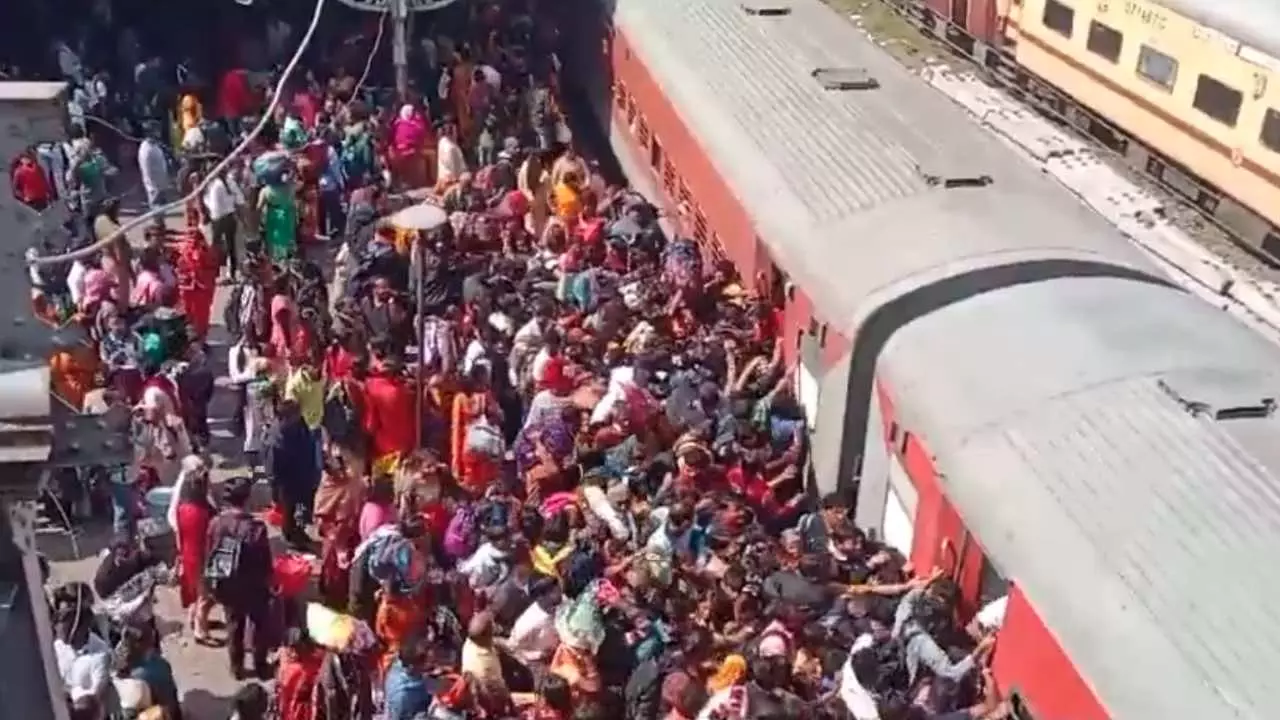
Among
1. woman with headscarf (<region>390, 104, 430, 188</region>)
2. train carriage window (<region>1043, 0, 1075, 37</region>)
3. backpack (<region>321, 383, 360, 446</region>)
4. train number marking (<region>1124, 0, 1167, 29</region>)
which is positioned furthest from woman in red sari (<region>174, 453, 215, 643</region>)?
train carriage window (<region>1043, 0, 1075, 37</region>)

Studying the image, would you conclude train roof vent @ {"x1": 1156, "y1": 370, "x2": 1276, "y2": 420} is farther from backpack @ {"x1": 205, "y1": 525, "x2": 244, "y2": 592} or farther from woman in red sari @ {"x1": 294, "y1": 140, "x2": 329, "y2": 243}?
woman in red sari @ {"x1": 294, "y1": 140, "x2": 329, "y2": 243}

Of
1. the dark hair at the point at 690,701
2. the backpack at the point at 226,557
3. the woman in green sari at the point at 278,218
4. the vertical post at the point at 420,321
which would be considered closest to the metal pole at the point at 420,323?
the vertical post at the point at 420,321

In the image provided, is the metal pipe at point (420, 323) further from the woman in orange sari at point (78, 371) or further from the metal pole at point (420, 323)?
the woman in orange sari at point (78, 371)

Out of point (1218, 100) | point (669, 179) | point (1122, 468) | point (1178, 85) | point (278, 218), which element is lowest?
point (669, 179)

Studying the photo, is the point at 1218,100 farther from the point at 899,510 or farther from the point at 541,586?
the point at 541,586

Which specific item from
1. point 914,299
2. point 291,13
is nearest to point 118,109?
point 291,13

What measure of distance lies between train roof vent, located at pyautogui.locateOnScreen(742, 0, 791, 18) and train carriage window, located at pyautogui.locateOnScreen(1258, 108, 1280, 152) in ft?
18.3

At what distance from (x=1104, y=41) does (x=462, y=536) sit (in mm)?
8619

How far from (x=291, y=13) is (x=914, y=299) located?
1289cm

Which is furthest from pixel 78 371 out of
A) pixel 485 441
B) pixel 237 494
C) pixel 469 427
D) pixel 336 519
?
pixel 485 441

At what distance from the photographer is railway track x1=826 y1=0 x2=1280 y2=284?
12.4 m

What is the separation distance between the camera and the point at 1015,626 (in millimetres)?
6980

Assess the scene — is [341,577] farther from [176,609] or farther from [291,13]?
[291,13]

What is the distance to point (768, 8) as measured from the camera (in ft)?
53.0
